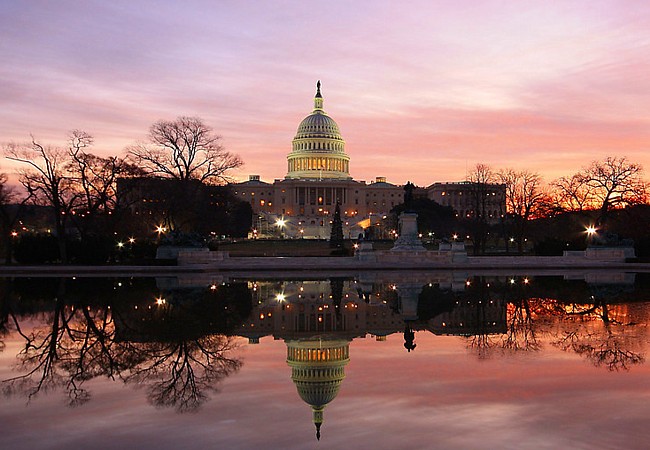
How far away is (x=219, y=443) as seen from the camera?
680 cm

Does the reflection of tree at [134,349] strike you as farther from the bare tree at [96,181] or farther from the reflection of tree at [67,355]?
the bare tree at [96,181]

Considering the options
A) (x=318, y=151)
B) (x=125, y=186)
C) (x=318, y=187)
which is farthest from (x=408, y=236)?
(x=318, y=151)

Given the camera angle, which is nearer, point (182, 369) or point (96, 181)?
point (182, 369)

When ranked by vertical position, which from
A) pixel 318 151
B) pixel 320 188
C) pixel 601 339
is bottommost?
pixel 601 339

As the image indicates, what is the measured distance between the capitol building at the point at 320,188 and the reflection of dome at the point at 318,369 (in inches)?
4928

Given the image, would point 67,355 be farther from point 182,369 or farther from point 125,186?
point 125,186

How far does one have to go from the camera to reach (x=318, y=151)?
166 m

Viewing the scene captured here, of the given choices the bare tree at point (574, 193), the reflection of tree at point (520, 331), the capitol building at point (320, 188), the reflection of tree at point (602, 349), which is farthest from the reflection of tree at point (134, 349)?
the capitol building at point (320, 188)

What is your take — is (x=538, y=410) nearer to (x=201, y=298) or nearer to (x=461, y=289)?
(x=201, y=298)

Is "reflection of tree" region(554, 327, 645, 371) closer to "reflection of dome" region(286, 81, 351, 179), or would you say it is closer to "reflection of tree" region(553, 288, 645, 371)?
"reflection of tree" region(553, 288, 645, 371)

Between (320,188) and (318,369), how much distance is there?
489 ft

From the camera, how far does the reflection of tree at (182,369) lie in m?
8.84

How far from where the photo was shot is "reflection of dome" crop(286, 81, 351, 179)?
166375mm

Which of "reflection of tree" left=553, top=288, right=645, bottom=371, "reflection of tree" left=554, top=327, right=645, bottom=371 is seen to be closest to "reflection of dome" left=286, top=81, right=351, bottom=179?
"reflection of tree" left=553, top=288, right=645, bottom=371
